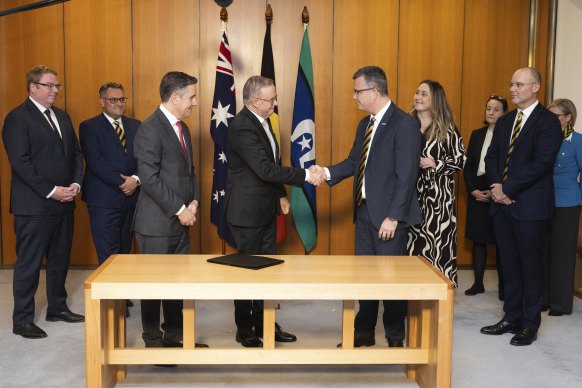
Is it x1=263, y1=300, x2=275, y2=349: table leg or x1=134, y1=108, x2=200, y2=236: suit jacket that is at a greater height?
x1=134, y1=108, x2=200, y2=236: suit jacket

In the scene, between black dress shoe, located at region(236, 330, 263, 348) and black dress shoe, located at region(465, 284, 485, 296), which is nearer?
black dress shoe, located at region(236, 330, 263, 348)

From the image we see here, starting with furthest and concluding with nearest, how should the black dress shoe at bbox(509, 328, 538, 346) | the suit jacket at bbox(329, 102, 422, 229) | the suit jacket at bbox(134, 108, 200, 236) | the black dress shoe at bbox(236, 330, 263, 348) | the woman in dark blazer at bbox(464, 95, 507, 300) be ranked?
1. the woman in dark blazer at bbox(464, 95, 507, 300)
2. the black dress shoe at bbox(509, 328, 538, 346)
3. the black dress shoe at bbox(236, 330, 263, 348)
4. the suit jacket at bbox(329, 102, 422, 229)
5. the suit jacket at bbox(134, 108, 200, 236)

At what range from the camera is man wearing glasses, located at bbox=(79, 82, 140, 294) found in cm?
456

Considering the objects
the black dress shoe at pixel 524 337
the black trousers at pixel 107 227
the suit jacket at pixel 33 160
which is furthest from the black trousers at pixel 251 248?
the black dress shoe at pixel 524 337

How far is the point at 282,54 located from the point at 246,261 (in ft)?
10.7

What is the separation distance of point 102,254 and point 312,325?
161 centimetres

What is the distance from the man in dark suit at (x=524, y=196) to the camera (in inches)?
153

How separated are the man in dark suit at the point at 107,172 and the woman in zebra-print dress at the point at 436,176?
6.88 feet

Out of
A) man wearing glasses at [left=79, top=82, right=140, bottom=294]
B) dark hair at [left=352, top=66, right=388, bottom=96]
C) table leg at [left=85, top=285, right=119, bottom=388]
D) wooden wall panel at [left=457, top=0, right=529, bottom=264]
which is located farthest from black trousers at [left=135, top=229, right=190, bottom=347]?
wooden wall panel at [left=457, top=0, right=529, bottom=264]

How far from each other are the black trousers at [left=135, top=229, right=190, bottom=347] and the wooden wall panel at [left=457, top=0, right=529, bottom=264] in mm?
3463

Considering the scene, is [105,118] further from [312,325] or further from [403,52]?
[403,52]

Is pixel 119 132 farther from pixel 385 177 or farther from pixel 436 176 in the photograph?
pixel 436 176

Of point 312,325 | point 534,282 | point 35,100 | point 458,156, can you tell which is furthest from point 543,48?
point 35,100

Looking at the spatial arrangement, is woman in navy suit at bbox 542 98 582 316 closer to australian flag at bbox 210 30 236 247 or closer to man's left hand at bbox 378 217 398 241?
man's left hand at bbox 378 217 398 241
